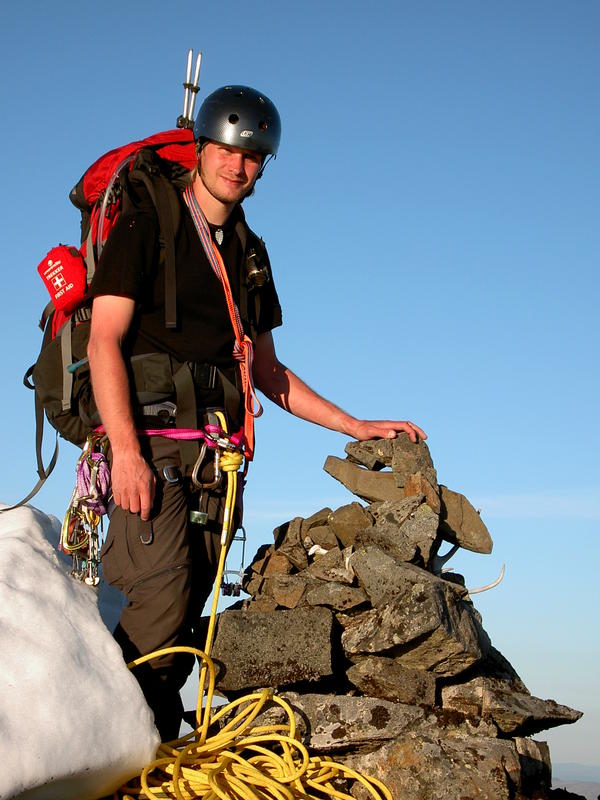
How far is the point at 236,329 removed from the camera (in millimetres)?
6238

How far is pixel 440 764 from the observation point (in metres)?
5.51

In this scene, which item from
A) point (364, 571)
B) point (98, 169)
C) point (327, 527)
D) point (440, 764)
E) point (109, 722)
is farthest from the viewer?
point (327, 527)

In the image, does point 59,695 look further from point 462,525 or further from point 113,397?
point 462,525

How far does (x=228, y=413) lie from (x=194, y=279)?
836 mm

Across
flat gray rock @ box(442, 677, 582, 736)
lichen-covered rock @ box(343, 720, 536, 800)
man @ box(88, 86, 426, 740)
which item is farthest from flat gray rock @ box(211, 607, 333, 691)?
flat gray rock @ box(442, 677, 582, 736)

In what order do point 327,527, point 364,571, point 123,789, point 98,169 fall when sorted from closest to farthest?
point 123,789 → point 98,169 → point 364,571 → point 327,527

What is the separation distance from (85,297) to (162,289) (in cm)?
45

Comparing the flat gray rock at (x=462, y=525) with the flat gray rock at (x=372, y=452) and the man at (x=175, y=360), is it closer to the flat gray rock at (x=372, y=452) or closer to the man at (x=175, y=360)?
the flat gray rock at (x=372, y=452)

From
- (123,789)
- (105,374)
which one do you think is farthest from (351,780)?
(105,374)

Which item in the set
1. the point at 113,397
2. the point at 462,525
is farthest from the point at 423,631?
the point at 113,397

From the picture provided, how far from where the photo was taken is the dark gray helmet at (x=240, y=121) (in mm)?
6121

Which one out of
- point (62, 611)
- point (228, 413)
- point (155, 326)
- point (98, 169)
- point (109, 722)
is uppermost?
point (98, 169)

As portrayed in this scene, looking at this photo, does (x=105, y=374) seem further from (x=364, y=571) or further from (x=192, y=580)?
(x=364, y=571)

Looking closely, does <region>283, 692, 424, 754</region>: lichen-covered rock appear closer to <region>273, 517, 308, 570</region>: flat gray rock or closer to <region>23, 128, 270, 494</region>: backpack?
<region>273, 517, 308, 570</region>: flat gray rock
